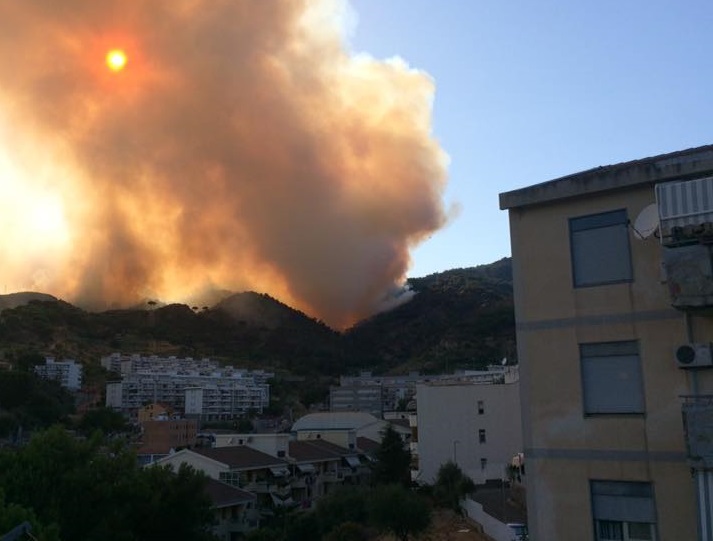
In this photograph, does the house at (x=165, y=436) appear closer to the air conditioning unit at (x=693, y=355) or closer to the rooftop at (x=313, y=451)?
the rooftop at (x=313, y=451)

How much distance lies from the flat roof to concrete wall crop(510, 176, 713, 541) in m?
0.15

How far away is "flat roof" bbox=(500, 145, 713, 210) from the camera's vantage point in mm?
9531

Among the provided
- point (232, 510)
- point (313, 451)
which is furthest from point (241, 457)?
point (313, 451)

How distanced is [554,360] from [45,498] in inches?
587

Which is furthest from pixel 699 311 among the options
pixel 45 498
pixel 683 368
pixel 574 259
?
pixel 45 498

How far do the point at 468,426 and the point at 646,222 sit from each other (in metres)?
40.8

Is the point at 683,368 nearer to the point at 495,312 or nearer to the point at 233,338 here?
the point at 495,312

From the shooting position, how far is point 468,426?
48625mm

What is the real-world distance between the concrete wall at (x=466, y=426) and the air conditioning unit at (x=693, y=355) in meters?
38.8

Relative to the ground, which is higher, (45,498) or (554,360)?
(554,360)

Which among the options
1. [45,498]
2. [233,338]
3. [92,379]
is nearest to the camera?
[45,498]

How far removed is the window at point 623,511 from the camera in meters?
9.38

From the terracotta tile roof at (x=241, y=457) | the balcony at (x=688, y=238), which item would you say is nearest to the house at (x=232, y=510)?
the terracotta tile roof at (x=241, y=457)

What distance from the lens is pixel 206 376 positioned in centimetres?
14488
